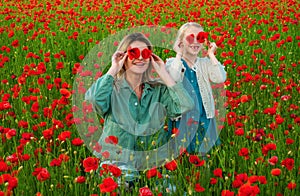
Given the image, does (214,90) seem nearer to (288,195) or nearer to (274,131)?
(274,131)

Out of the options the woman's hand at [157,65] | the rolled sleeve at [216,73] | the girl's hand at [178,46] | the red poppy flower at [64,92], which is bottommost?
the red poppy flower at [64,92]

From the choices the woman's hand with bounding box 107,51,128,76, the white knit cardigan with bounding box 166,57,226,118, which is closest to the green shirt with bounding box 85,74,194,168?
the woman's hand with bounding box 107,51,128,76

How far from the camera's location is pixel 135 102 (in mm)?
3172

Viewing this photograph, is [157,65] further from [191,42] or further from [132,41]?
[191,42]

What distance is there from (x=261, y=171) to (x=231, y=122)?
682 millimetres

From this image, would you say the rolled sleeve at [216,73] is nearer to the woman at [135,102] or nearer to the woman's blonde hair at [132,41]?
the woman at [135,102]

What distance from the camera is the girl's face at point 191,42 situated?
344 cm

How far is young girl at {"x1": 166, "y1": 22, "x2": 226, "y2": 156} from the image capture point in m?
3.45

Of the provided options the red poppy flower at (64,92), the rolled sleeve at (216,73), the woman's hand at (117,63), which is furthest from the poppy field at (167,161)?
the woman's hand at (117,63)

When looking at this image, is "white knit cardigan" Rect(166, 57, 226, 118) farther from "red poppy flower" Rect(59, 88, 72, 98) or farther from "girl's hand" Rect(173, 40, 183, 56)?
"red poppy flower" Rect(59, 88, 72, 98)

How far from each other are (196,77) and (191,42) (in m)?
0.29

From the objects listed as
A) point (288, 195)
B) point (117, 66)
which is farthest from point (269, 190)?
point (117, 66)

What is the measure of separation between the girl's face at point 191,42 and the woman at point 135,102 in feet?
1.46

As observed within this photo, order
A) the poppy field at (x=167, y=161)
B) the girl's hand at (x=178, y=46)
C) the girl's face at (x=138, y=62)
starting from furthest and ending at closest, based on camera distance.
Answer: the girl's hand at (x=178, y=46)
the girl's face at (x=138, y=62)
the poppy field at (x=167, y=161)
